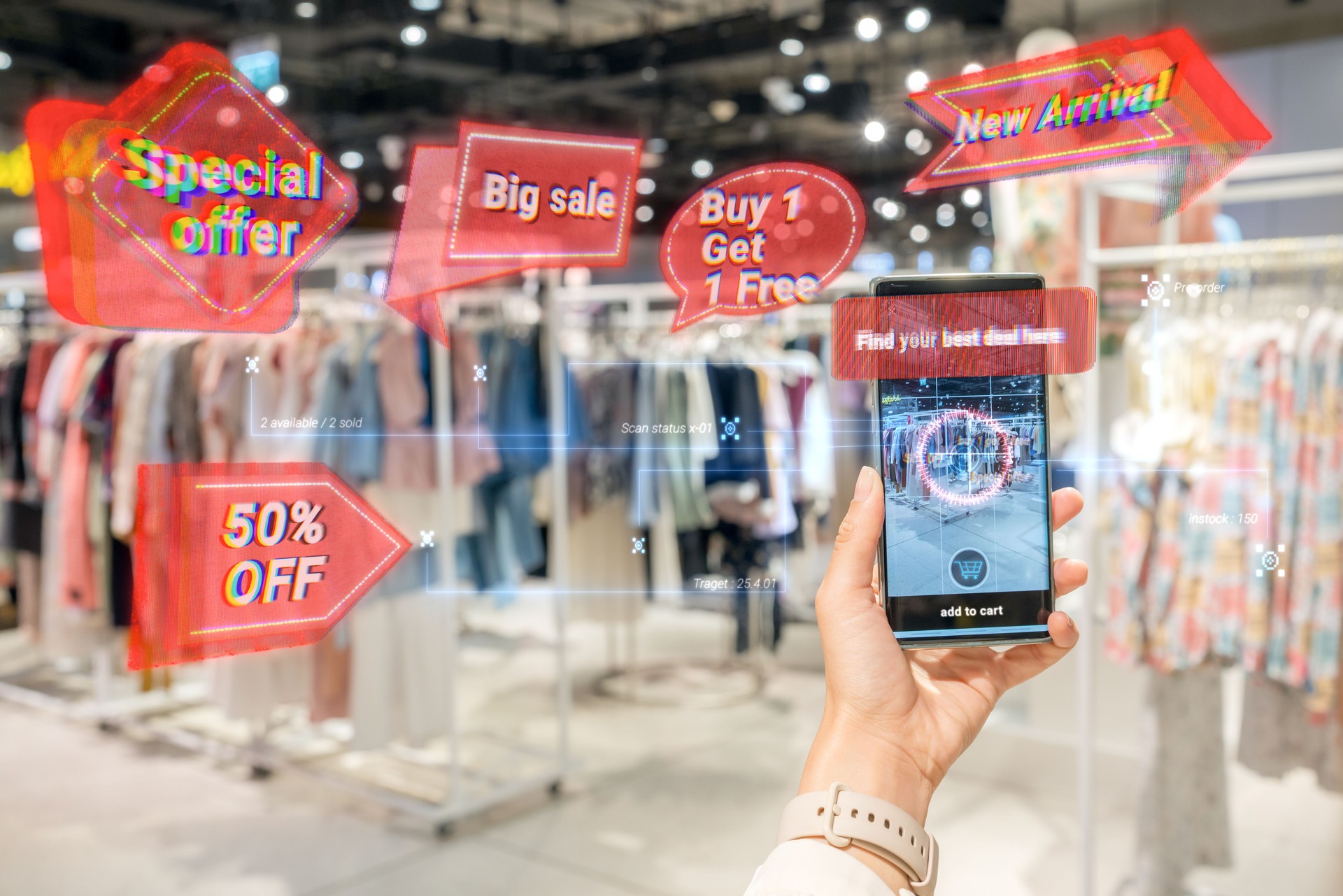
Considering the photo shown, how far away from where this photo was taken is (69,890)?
95cm

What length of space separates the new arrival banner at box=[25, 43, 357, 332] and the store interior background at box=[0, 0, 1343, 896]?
0.20 ft

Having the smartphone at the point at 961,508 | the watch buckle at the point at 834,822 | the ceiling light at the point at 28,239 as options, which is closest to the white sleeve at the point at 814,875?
the watch buckle at the point at 834,822

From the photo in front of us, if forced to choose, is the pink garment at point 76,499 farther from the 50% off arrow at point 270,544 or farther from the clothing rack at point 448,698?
the 50% off arrow at point 270,544

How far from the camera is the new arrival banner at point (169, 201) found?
552mm

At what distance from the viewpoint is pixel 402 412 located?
0.98 m

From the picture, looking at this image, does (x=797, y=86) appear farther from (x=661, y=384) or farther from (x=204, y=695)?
(x=204, y=695)

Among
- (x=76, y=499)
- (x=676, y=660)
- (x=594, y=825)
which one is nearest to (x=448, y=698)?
(x=594, y=825)

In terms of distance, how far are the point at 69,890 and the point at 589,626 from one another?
639mm

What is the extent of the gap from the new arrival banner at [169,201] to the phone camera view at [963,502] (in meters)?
0.37

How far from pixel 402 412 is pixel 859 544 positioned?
555 mm

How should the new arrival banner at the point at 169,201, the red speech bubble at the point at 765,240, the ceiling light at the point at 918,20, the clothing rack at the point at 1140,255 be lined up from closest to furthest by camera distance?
the new arrival banner at the point at 169,201 < the red speech bubble at the point at 765,240 < the clothing rack at the point at 1140,255 < the ceiling light at the point at 918,20

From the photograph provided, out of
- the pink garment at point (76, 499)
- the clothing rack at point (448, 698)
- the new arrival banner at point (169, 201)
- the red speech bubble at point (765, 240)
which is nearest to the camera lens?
the new arrival banner at point (169, 201)

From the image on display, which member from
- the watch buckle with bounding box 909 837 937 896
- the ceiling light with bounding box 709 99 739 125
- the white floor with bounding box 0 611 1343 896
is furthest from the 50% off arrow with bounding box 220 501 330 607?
the ceiling light with bounding box 709 99 739 125

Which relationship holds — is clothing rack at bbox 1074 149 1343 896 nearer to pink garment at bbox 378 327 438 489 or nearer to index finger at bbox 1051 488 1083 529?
index finger at bbox 1051 488 1083 529
